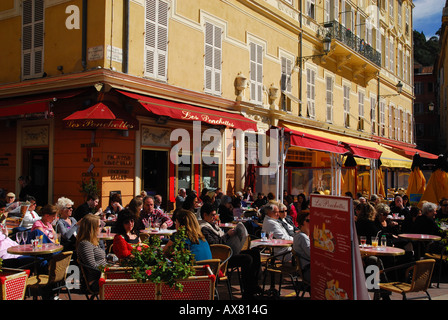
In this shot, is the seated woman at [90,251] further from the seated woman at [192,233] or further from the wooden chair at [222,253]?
the wooden chair at [222,253]

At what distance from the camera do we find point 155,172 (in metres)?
12.7

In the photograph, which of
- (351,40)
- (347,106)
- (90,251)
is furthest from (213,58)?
(347,106)

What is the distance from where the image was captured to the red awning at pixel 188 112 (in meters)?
10.9

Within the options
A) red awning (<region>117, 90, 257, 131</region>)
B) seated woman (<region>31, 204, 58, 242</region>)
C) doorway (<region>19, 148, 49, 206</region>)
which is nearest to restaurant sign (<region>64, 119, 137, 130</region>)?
red awning (<region>117, 90, 257, 131</region>)

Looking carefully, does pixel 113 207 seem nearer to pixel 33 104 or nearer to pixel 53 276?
pixel 33 104

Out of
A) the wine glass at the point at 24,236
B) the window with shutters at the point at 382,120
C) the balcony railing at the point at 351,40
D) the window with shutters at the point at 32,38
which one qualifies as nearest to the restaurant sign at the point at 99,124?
the window with shutters at the point at 32,38

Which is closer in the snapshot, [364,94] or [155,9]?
[155,9]

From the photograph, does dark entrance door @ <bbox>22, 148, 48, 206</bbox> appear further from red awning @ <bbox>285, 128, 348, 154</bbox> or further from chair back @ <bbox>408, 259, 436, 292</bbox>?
chair back @ <bbox>408, 259, 436, 292</bbox>

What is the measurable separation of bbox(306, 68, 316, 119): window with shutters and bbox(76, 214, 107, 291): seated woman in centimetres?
1592

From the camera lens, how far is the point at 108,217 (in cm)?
983

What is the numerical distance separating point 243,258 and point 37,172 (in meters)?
8.54
